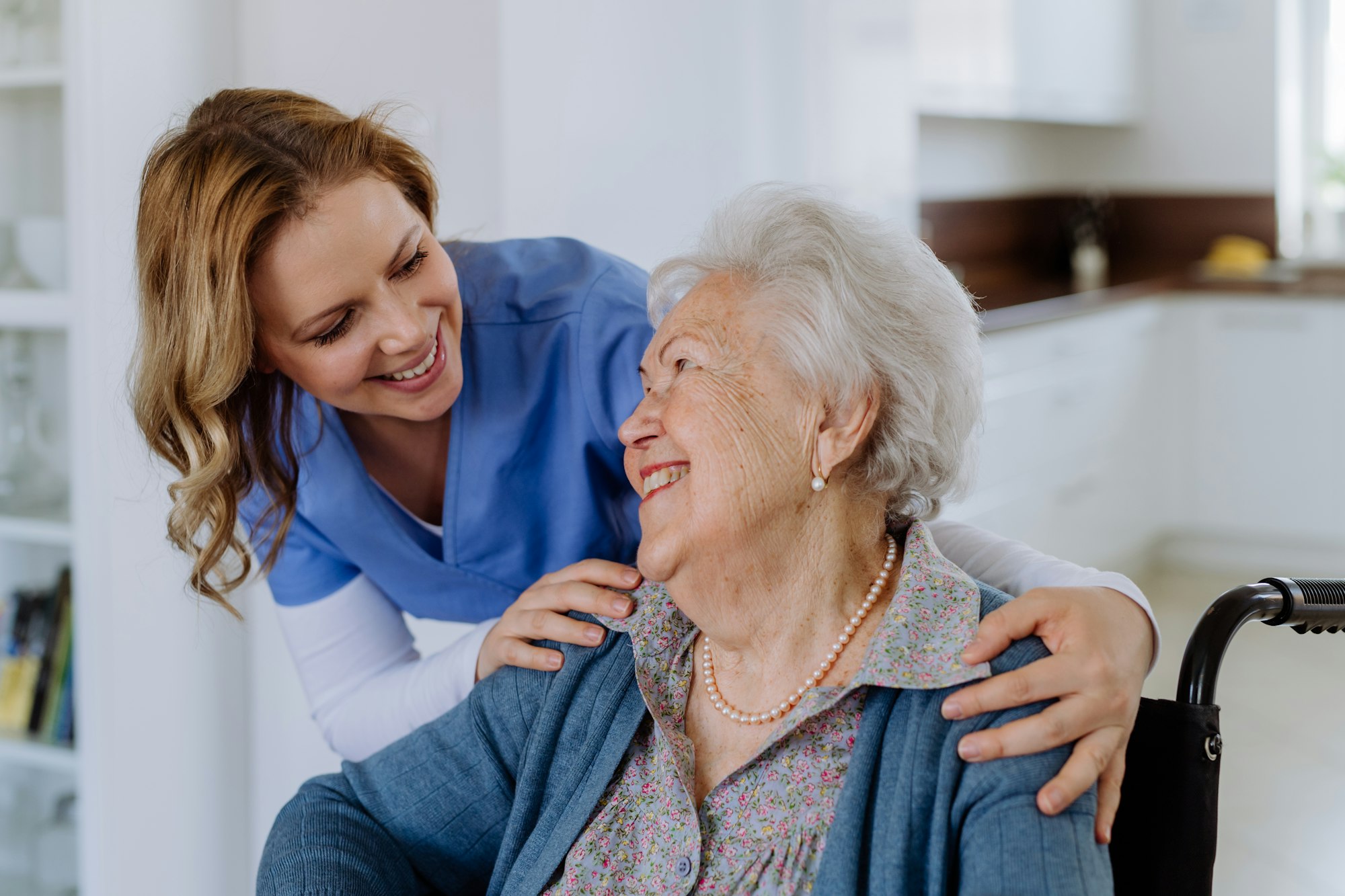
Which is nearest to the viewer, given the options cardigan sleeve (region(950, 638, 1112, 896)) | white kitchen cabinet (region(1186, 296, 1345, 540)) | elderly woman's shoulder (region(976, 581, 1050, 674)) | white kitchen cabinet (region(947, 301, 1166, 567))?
cardigan sleeve (region(950, 638, 1112, 896))

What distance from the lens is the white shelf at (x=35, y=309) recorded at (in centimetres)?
231

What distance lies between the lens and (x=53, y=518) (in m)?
2.49

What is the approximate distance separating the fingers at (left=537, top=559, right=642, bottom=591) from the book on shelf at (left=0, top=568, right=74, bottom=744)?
5.05 feet

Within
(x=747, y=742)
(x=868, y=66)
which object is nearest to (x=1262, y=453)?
(x=868, y=66)

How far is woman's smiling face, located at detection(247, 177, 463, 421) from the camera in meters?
1.30

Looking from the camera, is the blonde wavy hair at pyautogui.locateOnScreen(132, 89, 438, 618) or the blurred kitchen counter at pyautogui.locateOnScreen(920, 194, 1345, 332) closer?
the blonde wavy hair at pyautogui.locateOnScreen(132, 89, 438, 618)

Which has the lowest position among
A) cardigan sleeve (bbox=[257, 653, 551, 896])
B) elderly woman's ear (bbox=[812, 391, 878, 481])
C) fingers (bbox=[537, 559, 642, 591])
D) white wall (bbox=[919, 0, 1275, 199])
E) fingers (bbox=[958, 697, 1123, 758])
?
cardigan sleeve (bbox=[257, 653, 551, 896])

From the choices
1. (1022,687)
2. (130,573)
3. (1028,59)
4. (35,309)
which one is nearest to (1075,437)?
(1028,59)

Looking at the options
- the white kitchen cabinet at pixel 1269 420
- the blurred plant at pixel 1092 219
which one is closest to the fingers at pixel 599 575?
the white kitchen cabinet at pixel 1269 420

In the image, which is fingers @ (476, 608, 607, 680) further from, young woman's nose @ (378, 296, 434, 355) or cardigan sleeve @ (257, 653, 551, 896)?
young woman's nose @ (378, 296, 434, 355)

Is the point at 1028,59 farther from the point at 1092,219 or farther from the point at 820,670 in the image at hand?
the point at 820,670

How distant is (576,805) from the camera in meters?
1.28

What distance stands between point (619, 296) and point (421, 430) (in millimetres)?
305

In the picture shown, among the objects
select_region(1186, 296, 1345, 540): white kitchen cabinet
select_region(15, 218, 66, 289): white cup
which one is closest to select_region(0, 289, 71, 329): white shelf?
select_region(15, 218, 66, 289): white cup
